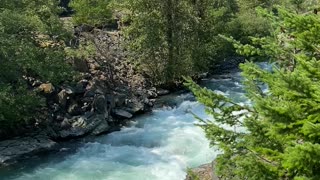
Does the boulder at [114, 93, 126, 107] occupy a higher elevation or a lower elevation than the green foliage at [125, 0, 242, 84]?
lower

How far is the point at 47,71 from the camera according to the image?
765 inches

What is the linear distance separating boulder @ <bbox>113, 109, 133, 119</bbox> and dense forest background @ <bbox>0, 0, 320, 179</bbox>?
238cm

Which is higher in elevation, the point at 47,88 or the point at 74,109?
the point at 47,88

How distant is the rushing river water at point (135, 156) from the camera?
15714 mm

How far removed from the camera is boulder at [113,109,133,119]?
21.7 m

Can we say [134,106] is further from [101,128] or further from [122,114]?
[101,128]

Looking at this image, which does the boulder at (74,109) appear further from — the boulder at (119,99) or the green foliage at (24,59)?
the boulder at (119,99)

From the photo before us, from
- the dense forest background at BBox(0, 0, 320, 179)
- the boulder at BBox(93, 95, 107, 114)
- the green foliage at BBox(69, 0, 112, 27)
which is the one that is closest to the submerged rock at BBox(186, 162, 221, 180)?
the dense forest background at BBox(0, 0, 320, 179)

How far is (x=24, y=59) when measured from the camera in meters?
18.4

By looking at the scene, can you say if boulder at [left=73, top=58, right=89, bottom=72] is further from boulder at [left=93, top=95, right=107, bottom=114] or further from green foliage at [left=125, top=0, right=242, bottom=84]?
green foliage at [left=125, top=0, right=242, bottom=84]

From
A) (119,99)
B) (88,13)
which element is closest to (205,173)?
(119,99)

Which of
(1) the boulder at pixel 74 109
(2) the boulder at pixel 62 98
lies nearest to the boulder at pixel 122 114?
(1) the boulder at pixel 74 109

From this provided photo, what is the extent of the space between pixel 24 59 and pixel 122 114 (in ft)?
19.0

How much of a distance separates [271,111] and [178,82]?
852 inches
